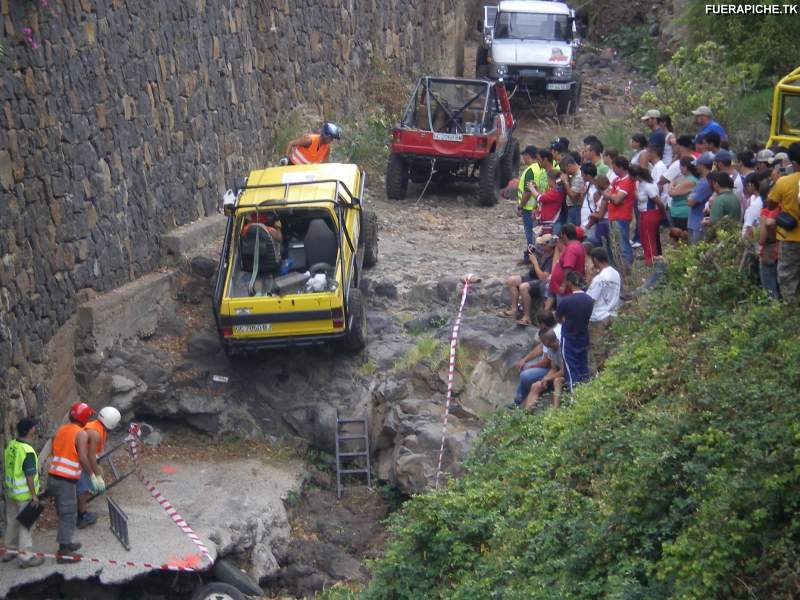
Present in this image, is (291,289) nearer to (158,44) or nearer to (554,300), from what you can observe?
(554,300)

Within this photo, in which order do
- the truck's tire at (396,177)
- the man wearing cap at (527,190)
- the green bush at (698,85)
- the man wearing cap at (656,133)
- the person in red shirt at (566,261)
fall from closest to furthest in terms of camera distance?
1. the person in red shirt at (566,261)
2. the man wearing cap at (656,133)
3. the man wearing cap at (527,190)
4. the green bush at (698,85)
5. the truck's tire at (396,177)

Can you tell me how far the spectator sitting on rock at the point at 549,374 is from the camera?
36.8 feet

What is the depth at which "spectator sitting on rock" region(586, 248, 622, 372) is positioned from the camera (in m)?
11.3

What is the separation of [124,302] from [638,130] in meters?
10.1

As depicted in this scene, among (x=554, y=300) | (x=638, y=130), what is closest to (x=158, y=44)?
(x=554, y=300)

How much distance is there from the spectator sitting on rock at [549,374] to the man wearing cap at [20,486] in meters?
4.54

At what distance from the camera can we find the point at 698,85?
762 inches

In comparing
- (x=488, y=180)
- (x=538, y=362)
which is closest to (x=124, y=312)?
(x=538, y=362)

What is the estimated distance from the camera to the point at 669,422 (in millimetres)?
8289

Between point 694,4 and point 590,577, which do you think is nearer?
point 590,577

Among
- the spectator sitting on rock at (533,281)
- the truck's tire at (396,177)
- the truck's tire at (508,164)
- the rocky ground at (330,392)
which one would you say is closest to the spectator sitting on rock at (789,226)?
the spectator sitting on rock at (533,281)

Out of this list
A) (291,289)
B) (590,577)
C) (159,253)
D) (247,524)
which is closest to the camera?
(590,577)

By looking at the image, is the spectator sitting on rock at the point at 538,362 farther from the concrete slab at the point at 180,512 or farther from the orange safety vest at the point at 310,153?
the orange safety vest at the point at 310,153

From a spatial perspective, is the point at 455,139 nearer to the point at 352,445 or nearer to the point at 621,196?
the point at 621,196
